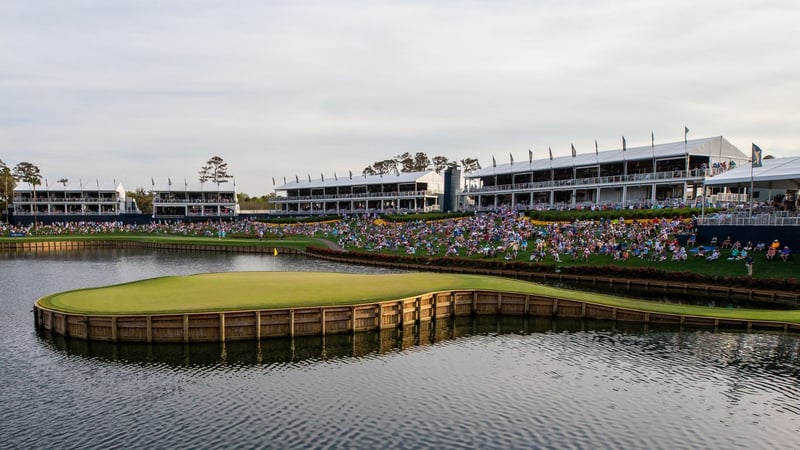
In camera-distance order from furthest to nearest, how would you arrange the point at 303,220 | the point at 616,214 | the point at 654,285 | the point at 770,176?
the point at 303,220, the point at 616,214, the point at 770,176, the point at 654,285

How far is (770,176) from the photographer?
42312mm

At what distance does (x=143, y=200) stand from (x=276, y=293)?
150 m

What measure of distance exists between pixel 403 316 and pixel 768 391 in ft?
47.1

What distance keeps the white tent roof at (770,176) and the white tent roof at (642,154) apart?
796 inches

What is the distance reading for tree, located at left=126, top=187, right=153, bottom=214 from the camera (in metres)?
155

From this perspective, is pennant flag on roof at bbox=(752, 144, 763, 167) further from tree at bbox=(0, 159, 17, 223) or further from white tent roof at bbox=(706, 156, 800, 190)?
tree at bbox=(0, 159, 17, 223)

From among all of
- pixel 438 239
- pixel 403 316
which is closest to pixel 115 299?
pixel 403 316

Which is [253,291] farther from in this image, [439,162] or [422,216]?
[439,162]

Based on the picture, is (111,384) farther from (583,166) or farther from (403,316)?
(583,166)

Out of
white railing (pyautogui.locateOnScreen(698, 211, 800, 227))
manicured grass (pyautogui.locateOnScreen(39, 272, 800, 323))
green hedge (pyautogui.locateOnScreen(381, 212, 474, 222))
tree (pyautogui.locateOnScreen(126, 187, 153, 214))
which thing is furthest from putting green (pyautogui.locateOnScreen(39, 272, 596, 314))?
tree (pyautogui.locateOnScreen(126, 187, 153, 214))

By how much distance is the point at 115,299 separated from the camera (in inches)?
973

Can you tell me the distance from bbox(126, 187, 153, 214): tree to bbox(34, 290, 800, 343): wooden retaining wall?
460ft

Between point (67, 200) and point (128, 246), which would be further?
point (67, 200)

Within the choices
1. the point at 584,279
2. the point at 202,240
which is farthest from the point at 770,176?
the point at 202,240
